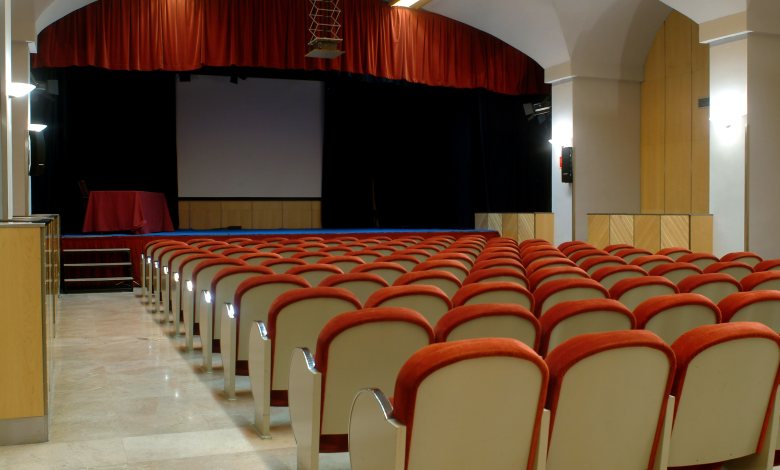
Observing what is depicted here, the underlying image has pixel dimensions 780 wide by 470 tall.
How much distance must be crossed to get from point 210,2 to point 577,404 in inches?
525

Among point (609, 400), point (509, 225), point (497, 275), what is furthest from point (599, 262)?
point (509, 225)

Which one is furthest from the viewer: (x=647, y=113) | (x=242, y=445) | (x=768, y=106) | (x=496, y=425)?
Answer: (x=647, y=113)

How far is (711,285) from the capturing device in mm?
4844

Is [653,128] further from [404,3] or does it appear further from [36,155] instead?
[36,155]

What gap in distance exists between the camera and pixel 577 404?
2.48 m

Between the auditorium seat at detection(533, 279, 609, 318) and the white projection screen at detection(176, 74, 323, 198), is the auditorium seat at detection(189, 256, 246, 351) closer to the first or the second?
the auditorium seat at detection(533, 279, 609, 318)

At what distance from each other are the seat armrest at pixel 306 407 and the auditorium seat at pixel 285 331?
0.45 meters

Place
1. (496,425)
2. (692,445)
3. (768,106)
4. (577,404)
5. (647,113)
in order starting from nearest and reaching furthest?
(496,425) < (577,404) < (692,445) < (768,106) < (647,113)

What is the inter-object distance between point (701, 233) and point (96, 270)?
9480 mm

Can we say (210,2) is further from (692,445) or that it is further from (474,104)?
(692,445)

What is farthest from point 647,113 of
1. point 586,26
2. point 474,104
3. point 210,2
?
point 210,2

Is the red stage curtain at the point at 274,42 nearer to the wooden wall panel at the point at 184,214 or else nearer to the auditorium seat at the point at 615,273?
the wooden wall panel at the point at 184,214

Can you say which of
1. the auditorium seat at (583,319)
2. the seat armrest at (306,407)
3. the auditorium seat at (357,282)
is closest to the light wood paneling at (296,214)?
the auditorium seat at (357,282)

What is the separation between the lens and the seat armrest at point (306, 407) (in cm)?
310
